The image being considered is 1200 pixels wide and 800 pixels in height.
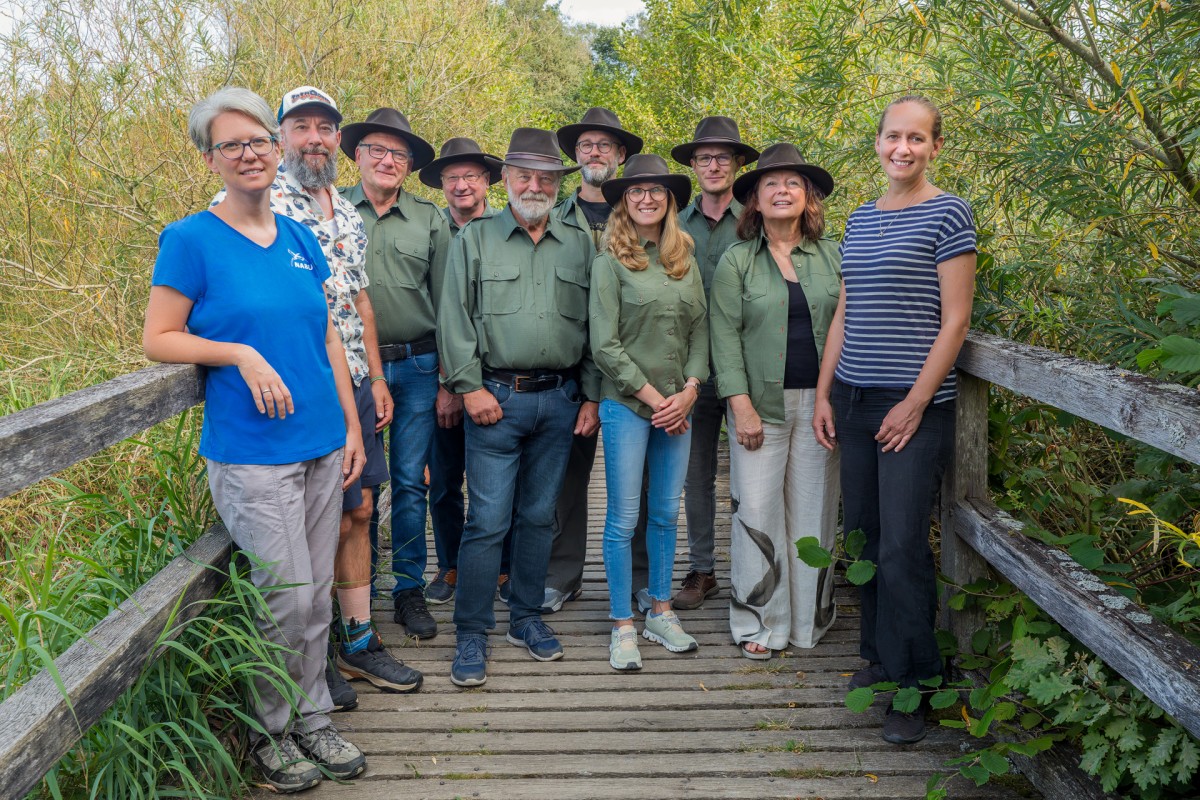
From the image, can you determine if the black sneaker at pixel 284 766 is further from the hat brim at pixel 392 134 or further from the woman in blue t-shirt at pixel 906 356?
the hat brim at pixel 392 134

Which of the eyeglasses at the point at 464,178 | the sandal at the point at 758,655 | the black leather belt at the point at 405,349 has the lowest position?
the sandal at the point at 758,655

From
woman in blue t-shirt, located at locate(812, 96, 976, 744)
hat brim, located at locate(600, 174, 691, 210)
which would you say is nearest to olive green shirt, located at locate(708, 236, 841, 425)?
hat brim, located at locate(600, 174, 691, 210)

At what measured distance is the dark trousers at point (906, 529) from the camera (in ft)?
10.8

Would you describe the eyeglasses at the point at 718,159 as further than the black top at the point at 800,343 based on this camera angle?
Yes

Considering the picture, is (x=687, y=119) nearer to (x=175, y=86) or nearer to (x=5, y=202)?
(x=175, y=86)

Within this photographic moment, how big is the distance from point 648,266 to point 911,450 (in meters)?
1.35

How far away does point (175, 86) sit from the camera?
6.49 m

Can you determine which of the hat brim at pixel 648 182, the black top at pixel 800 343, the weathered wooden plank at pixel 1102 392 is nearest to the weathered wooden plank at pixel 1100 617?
the weathered wooden plank at pixel 1102 392

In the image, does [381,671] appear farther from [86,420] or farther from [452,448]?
[86,420]

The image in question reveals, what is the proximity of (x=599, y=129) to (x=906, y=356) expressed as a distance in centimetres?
214

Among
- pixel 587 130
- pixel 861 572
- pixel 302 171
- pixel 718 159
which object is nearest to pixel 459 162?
pixel 587 130

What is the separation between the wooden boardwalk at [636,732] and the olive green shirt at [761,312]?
1.10 metres

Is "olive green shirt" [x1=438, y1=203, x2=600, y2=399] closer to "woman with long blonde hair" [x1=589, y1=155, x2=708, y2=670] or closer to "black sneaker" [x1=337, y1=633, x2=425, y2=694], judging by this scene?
"woman with long blonde hair" [x1=589, y1=155, x2=708, y2=670]

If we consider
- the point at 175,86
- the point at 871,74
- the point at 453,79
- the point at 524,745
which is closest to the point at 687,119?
the point at 453,79
